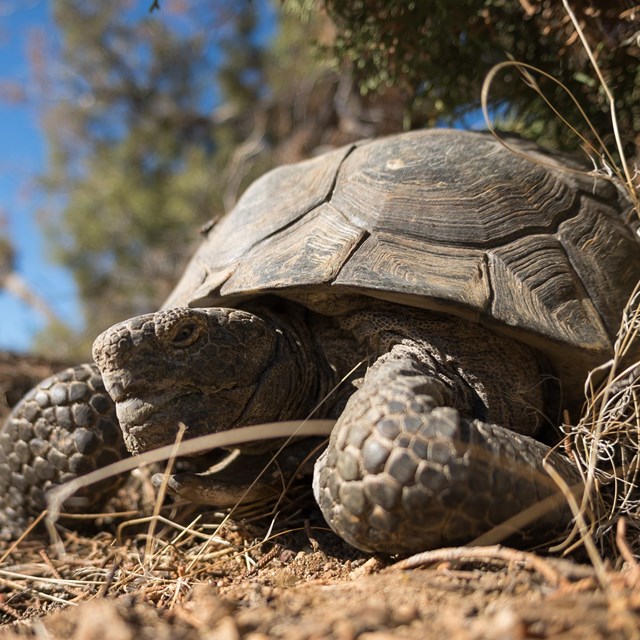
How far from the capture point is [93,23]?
475 inches

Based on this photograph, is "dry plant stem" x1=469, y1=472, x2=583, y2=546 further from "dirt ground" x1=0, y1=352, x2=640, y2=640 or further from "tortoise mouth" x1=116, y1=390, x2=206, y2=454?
"tortoise mouth" x1=116, y1=390, x2=206, y2=454

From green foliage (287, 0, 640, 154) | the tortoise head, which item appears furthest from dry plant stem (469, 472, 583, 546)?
green foliage (287, 0, 640, 154)

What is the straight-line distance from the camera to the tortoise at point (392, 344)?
5.45 ft

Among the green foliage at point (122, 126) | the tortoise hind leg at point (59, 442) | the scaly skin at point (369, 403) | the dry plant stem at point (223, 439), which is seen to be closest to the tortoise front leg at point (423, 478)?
the scaly skin at point (369, 403)

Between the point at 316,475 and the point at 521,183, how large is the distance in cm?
161

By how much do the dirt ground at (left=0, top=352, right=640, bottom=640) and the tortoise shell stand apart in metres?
0.91

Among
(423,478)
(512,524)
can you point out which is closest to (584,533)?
(512,524)

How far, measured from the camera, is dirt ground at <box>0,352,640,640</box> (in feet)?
3.80

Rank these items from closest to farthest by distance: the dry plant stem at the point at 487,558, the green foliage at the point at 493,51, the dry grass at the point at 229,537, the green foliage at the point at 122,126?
the dry plant stem at the point at 487,558 → the dry grass at the point at 229,537 → the green foliage at the point at 493,51 → the green foliage at the point at 122,126

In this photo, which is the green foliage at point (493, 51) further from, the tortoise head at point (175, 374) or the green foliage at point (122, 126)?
the green foliage at point (122, 126)

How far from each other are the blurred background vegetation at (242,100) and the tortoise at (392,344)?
2.50ft

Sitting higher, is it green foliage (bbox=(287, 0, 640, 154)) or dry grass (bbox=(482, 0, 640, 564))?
green foliage (bbox=(287, 0, 640, 154))

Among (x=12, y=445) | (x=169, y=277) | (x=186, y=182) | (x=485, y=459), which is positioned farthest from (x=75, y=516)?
(x=186, y=182)

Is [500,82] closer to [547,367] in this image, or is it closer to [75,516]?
[547,367]
